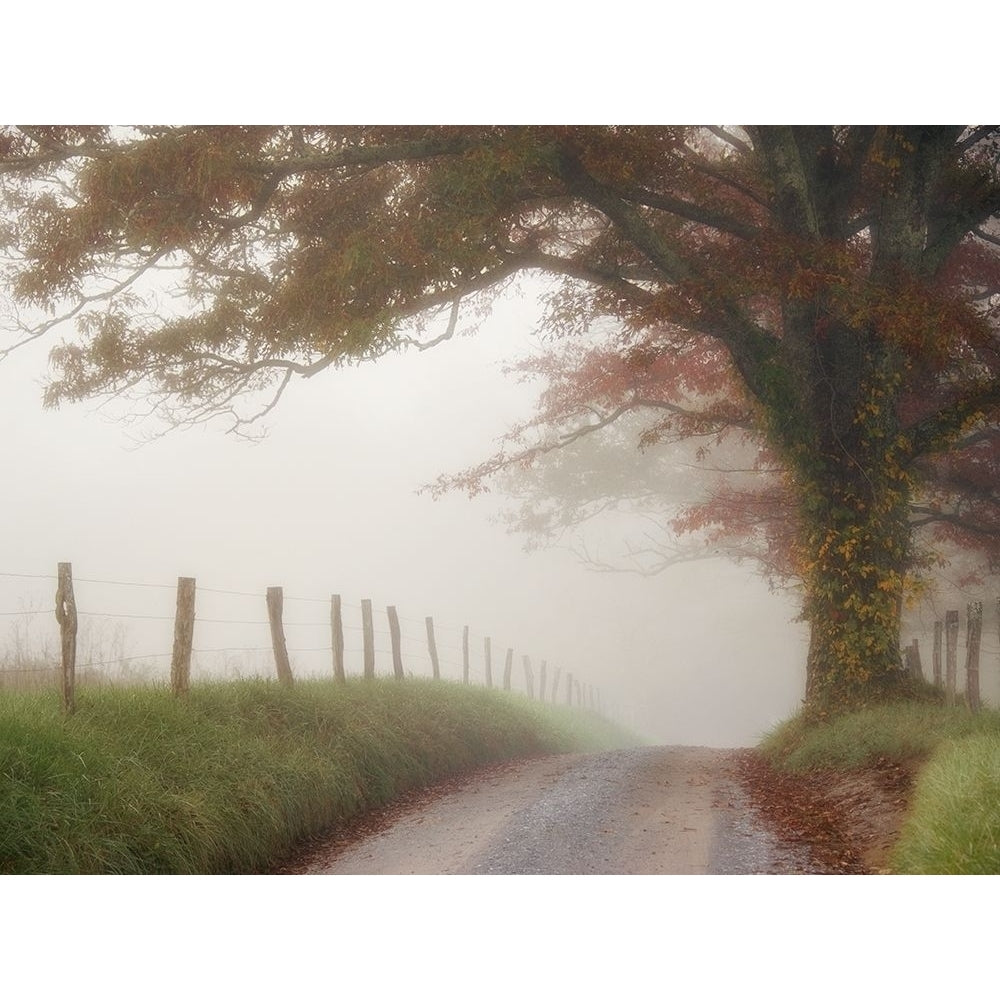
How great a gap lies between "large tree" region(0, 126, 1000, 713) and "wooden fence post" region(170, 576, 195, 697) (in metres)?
2.38

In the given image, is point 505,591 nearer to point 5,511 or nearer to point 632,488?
point 632,488

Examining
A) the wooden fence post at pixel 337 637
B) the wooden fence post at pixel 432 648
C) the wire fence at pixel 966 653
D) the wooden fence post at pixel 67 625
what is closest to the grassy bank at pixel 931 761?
the wire fence at pixel 966 653

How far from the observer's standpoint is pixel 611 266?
31.3 feet

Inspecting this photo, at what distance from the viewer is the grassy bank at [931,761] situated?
5129 mm

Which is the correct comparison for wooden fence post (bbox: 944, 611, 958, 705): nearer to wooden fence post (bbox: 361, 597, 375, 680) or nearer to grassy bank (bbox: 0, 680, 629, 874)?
grassy bank (bbox: 0, 680, 629, 874)

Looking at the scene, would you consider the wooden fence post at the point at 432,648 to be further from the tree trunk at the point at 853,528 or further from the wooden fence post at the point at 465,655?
the tree trunk at the point at 853,528

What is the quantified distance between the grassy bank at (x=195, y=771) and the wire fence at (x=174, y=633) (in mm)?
411

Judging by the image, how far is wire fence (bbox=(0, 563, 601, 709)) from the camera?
7289 mm

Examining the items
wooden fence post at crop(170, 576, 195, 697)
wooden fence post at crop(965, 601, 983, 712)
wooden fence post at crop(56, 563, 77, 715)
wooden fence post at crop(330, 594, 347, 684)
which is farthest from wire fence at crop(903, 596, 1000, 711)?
wooden fence post at crop(56, 563, 77, 715)

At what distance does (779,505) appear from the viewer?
11617 millimetres
